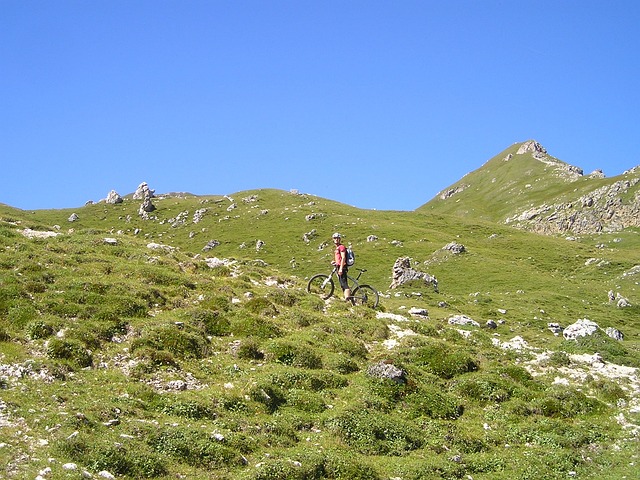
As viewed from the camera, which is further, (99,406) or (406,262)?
(406,262)

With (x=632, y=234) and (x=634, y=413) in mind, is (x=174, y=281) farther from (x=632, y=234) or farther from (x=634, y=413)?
(x=632, y=234)

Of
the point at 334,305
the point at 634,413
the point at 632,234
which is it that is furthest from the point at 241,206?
the point at 634,413

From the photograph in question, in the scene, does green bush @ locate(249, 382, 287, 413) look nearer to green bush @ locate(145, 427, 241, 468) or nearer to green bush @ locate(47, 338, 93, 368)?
green bush @ locate(145, 427, 241, 468)

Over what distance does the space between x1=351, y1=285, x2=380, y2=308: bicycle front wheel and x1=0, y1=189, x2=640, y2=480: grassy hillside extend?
48.4 inches

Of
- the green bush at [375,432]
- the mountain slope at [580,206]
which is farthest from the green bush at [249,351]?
the mountain slope at [580,206]

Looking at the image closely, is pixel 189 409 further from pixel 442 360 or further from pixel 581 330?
pixel 581 330

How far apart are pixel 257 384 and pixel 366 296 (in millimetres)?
15725

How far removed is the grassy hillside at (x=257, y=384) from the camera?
13914mm

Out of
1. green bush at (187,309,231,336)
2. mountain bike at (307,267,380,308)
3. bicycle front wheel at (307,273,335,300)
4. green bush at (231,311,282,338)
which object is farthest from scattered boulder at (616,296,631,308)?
green bush at (187,309,231,336)

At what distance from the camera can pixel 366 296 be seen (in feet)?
107

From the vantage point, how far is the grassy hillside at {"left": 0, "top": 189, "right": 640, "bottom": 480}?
548 inches

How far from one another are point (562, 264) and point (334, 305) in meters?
68.4

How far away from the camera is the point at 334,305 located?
2981 centimetres

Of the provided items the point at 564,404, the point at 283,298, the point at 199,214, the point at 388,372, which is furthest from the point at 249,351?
the point at 199,214
